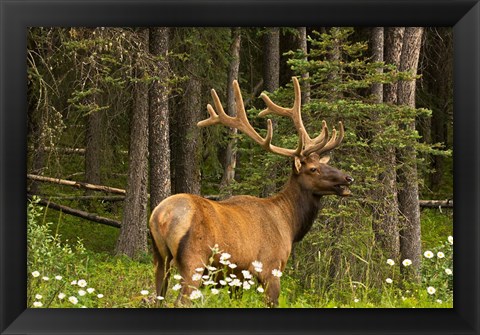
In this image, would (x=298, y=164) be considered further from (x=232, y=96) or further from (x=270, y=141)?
(x=232, y=96)

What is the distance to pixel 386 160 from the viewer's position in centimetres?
1327

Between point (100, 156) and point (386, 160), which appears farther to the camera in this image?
point (100, 156)

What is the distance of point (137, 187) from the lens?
16.7 m

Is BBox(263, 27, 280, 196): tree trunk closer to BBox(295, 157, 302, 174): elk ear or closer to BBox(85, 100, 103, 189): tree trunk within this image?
BBox(85, 100, 103, 189): tree trunk

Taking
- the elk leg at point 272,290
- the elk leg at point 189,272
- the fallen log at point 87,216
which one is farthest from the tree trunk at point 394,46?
the fallen log at point 87,216

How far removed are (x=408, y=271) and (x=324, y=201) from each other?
60.1 inches

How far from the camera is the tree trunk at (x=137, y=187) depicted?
16.5m

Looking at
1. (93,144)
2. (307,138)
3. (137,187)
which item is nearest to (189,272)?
(307,138)

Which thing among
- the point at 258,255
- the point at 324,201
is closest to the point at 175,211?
the point at 258,255

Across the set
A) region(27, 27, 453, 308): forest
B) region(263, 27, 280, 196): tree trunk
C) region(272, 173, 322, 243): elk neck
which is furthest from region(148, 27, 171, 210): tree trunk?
region(272, 173, 322, 243): elk neck

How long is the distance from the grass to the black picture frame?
993mm

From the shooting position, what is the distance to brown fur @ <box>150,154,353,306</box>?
8.55 metres

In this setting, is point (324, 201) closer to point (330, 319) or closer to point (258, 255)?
point (258, 255)
